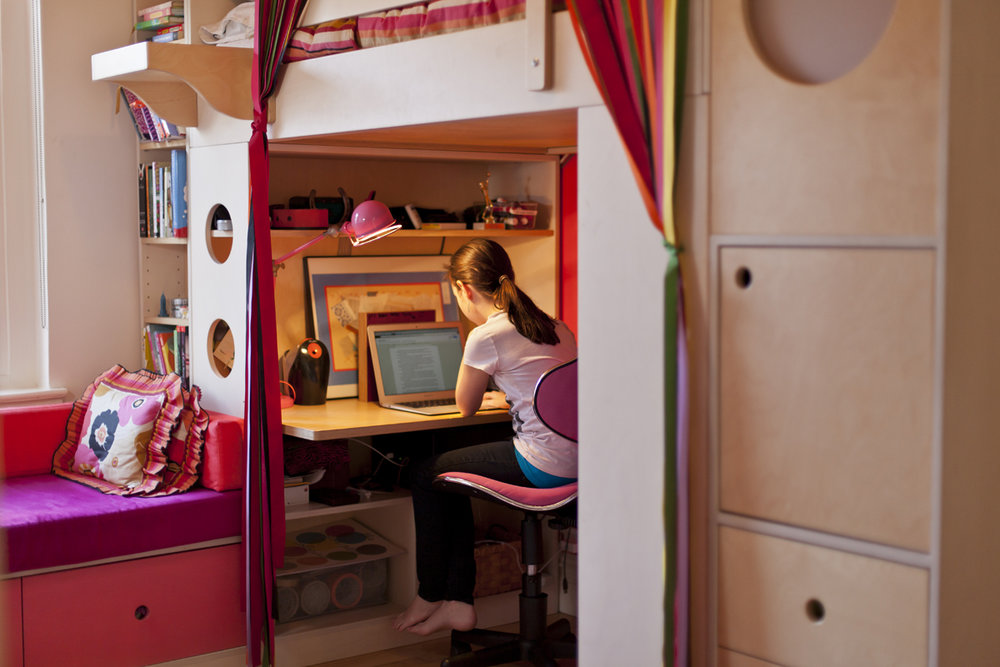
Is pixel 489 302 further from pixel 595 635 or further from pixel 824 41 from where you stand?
pixel 824 41

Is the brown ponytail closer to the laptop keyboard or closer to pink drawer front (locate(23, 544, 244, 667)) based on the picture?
the laptop keyboard

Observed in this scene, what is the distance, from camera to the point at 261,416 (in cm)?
325

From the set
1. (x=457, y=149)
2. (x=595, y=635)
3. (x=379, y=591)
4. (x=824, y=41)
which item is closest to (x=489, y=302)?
(x=457, y=149)

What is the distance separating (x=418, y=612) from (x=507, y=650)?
333mm

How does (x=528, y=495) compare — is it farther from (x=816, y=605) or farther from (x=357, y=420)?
(x=816, y=605)

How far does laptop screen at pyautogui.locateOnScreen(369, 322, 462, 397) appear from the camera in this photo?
3.83 metres

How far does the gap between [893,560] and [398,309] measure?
7.97 ft

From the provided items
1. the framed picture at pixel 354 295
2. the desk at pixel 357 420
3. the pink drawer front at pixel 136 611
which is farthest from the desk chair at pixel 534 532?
the framed picture at pixel 354 295

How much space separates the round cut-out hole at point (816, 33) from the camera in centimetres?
193

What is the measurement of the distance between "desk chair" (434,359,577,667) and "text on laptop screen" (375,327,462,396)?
68cm

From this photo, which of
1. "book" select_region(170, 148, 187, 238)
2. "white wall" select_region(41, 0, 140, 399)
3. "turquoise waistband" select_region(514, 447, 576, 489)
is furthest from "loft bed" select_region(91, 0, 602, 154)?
"turquoise waistband" select_region(514, 447, 576, 489)

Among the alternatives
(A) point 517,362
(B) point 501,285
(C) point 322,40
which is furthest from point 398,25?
(A) point 517,362

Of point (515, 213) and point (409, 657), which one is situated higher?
point (515, 213)

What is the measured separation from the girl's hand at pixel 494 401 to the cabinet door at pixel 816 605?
1.55m
